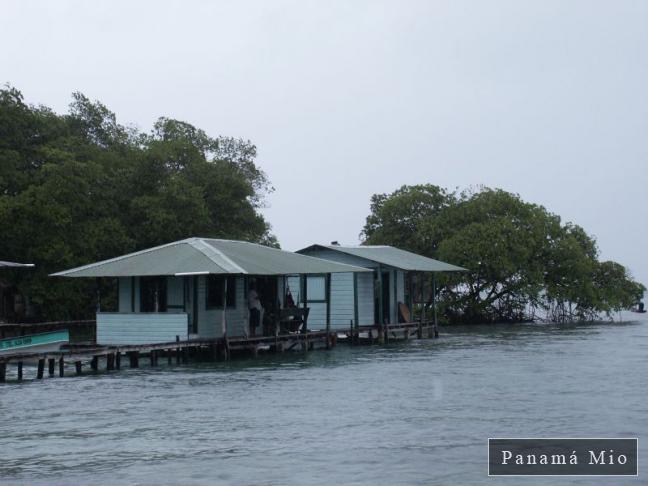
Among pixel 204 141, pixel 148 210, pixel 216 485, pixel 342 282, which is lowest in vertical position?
pixel 216 485

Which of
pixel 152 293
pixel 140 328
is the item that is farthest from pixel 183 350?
pixel 152 293

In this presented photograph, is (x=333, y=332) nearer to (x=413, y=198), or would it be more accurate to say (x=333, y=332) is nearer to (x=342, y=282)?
(x=342, y=282)

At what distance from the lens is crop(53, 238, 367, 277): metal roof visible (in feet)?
107

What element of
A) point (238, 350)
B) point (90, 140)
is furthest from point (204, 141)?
point (238, 350)

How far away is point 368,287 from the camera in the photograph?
44.4 metres

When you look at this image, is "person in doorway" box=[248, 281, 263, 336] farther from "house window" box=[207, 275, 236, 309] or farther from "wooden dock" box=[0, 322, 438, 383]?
"house window" box=[207, 275, 236, 309]

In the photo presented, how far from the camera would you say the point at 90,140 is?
210 ft

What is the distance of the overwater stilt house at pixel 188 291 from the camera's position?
33094 mm

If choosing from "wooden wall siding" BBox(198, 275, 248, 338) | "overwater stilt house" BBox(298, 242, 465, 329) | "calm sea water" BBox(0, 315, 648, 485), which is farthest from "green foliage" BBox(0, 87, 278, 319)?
"calm sea water" BBox(0, 315, 648, 485)

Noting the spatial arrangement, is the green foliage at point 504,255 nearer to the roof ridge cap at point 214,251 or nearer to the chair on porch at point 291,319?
the chair on porch at point 291,319

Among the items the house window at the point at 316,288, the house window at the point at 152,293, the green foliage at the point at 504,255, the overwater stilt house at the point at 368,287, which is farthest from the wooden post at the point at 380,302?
the green foliage at the point at 504,255

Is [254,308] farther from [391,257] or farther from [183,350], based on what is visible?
[391,257]

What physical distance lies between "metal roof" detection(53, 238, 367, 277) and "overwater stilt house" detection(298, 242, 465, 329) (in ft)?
15.0

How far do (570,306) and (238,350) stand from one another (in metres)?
35.2
